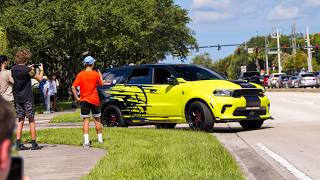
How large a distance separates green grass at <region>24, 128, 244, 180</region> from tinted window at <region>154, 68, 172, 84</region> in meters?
2.71

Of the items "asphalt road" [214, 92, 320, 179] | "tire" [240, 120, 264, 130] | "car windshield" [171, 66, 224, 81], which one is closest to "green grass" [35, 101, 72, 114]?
"car windshield" [171, 66, 224, 81]

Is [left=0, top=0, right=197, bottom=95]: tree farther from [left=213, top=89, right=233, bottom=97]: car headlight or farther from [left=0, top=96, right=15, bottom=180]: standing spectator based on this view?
[left=0, top=96, right=15, bottom=180]: standing spectator

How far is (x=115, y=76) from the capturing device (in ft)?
53.0

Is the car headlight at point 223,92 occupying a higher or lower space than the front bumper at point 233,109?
higher

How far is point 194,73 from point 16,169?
13070 millimetres

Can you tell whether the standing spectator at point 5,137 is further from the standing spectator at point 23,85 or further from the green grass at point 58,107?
the green grass at point 58,107

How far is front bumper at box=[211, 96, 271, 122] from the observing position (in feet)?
44.5

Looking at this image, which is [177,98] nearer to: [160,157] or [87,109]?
[87,109]

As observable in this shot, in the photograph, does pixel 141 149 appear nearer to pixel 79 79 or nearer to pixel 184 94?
pixel 79 79

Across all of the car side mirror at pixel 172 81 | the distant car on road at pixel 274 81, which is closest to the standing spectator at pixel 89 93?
the car side mirror at pixel 172 81

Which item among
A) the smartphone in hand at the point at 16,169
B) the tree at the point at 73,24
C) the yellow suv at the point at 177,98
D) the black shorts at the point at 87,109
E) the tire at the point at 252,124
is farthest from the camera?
the tree at the point at 73,24

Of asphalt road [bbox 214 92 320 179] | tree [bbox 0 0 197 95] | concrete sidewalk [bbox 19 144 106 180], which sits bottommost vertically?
asphalt road [bbox 214 92 320 179]

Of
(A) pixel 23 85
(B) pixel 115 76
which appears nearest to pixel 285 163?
(A) pixel 23 85

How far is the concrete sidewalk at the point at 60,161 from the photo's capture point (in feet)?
25.2
